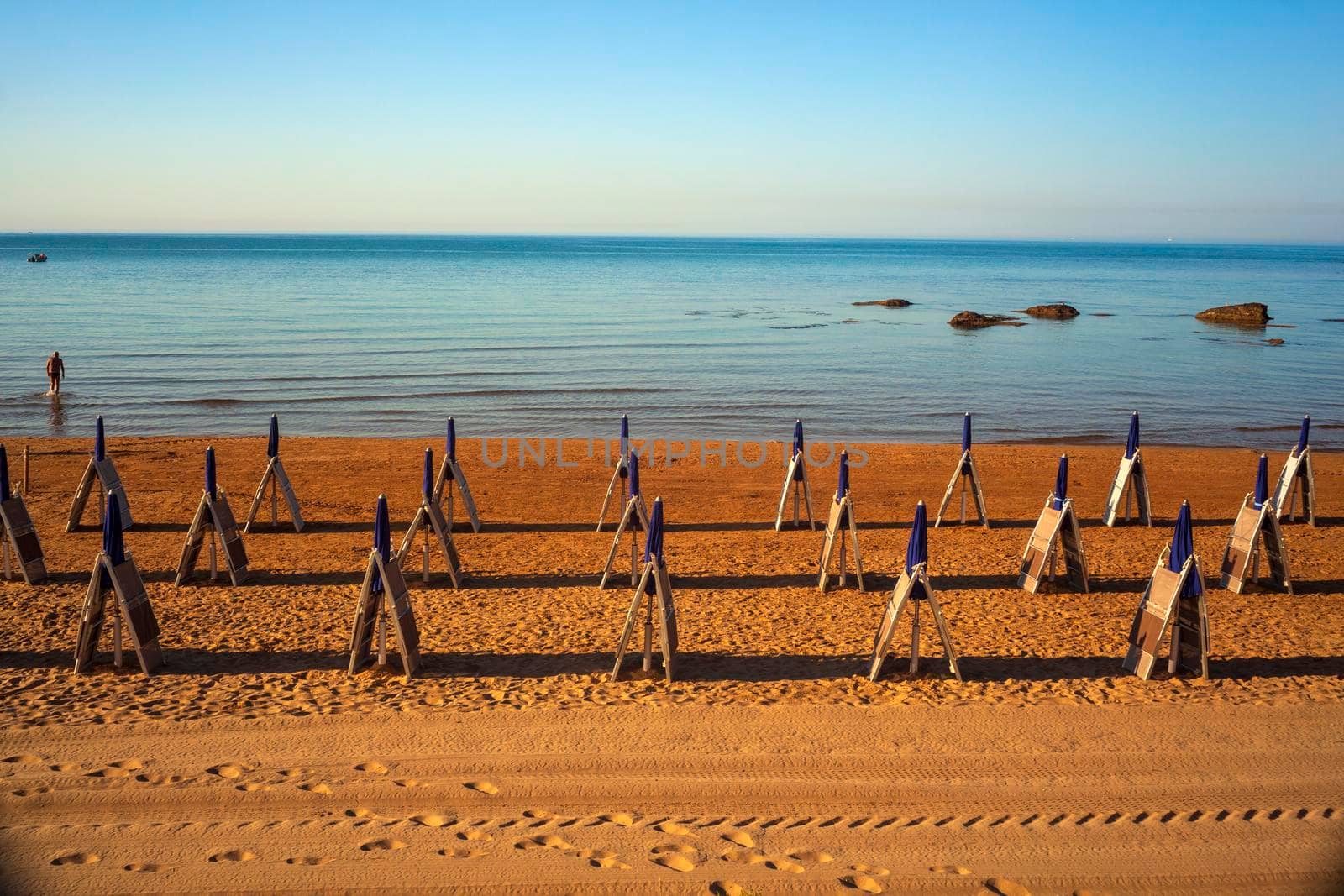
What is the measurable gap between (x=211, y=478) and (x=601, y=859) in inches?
305

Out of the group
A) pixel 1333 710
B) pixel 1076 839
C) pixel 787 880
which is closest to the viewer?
pixel 787 880

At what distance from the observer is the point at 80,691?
8.85 metres

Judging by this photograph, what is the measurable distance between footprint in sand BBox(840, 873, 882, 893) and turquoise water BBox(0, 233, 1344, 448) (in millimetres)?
18296

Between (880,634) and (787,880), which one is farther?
(880,634)

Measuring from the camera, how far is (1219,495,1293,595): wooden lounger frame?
12289mm

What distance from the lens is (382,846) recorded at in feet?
21.4

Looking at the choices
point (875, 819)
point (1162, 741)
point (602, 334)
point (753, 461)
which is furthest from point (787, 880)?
point (602, 334)

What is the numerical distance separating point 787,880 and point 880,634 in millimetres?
3654

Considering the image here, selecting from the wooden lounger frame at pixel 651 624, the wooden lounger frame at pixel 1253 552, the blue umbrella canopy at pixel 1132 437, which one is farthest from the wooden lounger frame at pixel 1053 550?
the wooden lounger frame at pixel 651 624

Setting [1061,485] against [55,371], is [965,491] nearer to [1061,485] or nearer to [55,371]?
[1061,485]

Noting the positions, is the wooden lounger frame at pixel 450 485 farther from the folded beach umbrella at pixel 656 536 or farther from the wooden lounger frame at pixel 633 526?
the folded beach umbrella at pixel 656 536

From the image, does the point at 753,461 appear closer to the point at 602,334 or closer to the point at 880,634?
the point at 880,634

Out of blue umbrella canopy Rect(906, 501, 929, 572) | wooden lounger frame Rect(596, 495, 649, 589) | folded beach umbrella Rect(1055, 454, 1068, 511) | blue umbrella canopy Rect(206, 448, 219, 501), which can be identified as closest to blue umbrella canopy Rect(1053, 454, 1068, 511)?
folded beach umbrella Rect(1055, 454, 1068, 511)

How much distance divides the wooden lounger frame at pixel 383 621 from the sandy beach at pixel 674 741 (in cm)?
24
